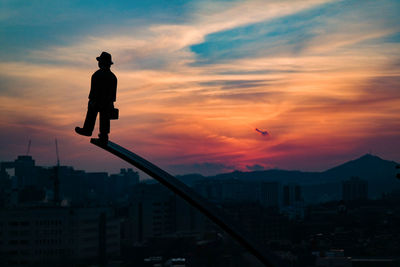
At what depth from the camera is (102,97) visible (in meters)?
8.70

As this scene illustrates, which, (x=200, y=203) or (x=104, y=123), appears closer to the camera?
(x=200, y=203)

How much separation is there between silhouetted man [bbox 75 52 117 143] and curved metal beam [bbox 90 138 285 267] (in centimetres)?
21

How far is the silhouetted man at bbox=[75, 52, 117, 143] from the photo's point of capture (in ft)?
28.4

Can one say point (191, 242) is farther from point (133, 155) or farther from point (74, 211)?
point (133, 155)

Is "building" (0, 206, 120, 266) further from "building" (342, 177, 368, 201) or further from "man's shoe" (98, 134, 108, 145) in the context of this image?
"building" (342, 177, 368, 201)

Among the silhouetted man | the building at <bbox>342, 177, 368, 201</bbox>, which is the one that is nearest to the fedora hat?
the silhouetted man

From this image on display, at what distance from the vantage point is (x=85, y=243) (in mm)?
109375

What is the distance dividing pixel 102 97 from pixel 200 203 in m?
→ 2.20

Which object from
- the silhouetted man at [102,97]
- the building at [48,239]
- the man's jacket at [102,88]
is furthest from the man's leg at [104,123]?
the building at [48,239]

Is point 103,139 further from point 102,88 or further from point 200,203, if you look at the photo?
point 200,203

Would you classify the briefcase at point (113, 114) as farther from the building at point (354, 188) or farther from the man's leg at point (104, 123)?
the building at point (354, 188)

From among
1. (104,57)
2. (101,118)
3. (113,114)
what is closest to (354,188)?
(113,114)

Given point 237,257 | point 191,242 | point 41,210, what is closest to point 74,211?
point 41,210

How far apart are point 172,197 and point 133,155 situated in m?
131
